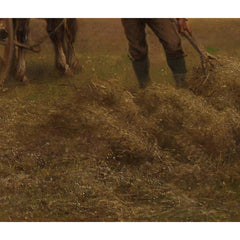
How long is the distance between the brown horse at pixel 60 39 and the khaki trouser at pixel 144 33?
0.42m

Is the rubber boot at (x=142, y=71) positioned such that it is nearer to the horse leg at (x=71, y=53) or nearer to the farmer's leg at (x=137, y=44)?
the farmer's leg at (x=137, y=44)

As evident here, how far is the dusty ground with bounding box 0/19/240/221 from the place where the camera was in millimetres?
3369

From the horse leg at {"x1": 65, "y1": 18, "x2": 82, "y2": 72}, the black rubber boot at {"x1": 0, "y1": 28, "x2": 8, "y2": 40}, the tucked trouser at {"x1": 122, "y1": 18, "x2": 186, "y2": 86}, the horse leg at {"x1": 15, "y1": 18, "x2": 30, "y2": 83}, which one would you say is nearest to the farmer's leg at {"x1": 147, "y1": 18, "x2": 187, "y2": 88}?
the tucked trouser at {"x1": 122, "y1": 18, "x2": 186, "y2": 86}

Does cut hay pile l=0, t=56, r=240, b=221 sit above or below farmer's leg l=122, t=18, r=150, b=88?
below

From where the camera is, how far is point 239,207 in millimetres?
3332

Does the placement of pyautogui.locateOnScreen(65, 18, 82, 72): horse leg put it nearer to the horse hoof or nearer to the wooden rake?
the horse hoof

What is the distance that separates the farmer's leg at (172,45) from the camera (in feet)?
11.5

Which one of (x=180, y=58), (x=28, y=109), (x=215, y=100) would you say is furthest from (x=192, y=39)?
(x=28, y=109)

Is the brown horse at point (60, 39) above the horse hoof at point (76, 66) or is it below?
above

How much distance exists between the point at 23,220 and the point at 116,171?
2.51ft

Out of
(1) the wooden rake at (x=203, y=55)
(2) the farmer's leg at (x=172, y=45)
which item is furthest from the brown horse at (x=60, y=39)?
(1) the wooden rake at (x=203, y=55)

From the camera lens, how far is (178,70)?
11.6ft

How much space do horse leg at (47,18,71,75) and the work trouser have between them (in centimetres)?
50

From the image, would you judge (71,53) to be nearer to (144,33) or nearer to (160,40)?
(144,33)
